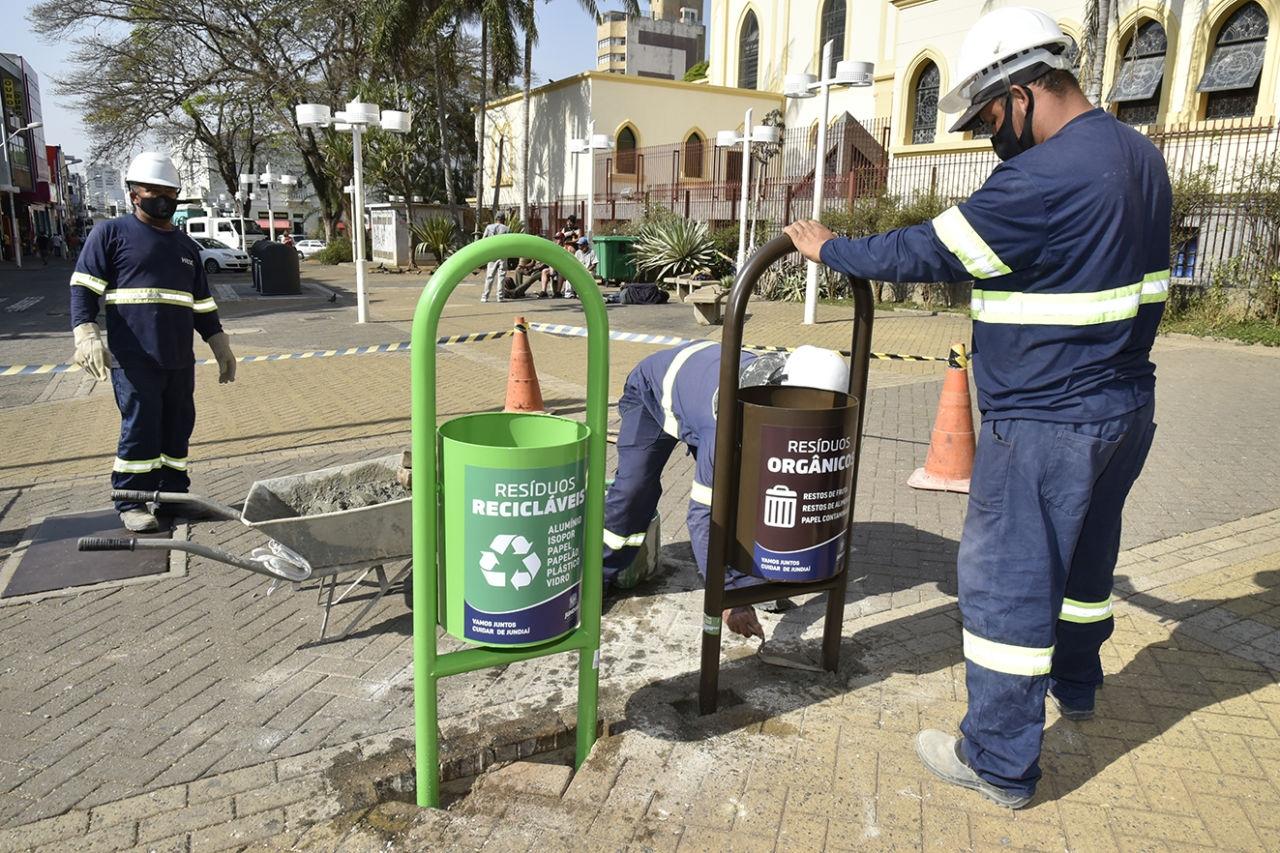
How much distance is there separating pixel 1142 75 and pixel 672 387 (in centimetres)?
2181

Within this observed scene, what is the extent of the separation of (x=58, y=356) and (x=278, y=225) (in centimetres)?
4834

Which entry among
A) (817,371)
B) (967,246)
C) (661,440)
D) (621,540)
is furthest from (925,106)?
(967,246)

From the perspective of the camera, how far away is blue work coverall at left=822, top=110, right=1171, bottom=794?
242 centimetres

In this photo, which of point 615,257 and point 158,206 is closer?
point 158,206

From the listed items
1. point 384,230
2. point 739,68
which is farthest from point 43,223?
point 739,68

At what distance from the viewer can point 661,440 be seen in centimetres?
388

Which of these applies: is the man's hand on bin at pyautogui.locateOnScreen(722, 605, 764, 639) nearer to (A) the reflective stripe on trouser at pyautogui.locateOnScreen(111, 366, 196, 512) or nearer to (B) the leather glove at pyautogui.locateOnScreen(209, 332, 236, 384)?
(A) the reflective stripe on trouser at pyautogui.locateOnScreen(111, 366, 196, 512)

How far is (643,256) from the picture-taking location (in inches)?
828

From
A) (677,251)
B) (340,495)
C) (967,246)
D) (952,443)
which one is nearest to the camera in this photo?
(967,246)

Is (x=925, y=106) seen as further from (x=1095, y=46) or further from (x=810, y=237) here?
(x=810, y=237)

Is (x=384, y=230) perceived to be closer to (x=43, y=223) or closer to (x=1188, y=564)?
(x=1188, y=564)

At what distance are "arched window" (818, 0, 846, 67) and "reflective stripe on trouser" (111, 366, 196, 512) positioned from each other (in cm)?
3466

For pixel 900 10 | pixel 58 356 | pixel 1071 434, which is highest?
pixel 900 10

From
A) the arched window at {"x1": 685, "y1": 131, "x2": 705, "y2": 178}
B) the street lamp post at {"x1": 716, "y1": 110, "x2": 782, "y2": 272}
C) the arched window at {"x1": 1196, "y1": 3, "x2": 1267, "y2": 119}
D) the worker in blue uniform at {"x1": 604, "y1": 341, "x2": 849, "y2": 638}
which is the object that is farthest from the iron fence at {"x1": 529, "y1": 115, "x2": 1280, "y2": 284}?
the worker in blue uniform at {"x1": 604, "y1": 341, "x2": 849, "y2": 638}
